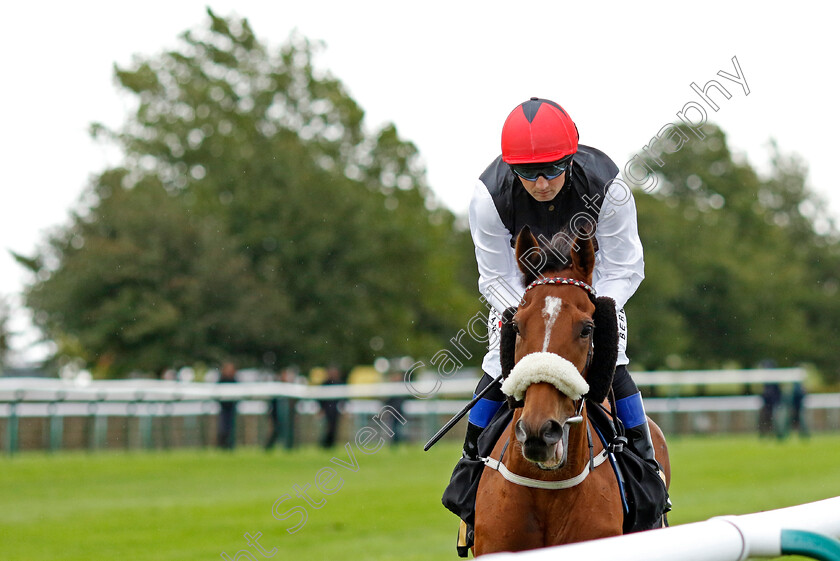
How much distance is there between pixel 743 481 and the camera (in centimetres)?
1519

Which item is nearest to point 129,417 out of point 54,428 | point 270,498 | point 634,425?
point 54,428

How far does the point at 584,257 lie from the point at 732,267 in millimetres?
50283

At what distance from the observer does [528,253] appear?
4.62 m

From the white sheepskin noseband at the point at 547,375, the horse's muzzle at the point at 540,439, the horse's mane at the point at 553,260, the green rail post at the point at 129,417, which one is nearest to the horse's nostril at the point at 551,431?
the horse's muzzle at the point at 540,439

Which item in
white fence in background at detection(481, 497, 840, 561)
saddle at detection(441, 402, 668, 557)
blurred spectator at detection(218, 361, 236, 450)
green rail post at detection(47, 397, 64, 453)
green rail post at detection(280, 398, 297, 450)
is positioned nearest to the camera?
white fence in background at detection(481, 497, 840, 561)

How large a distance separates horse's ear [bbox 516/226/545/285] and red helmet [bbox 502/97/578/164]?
1.69 ft

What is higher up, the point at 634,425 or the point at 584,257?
the point at 584,257

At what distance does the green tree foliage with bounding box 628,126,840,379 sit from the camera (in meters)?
48.2

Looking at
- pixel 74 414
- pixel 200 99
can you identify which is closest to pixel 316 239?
pixel 200 99

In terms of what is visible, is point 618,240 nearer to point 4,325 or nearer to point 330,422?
point 330,422

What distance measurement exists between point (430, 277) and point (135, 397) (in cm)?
2012

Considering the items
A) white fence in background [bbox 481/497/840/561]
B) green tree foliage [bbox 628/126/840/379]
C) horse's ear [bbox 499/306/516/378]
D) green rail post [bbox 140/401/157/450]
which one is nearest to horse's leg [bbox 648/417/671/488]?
horse's ear [bbox 499/306/516/378]

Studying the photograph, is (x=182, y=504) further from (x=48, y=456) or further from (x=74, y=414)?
(x=74, y=414)

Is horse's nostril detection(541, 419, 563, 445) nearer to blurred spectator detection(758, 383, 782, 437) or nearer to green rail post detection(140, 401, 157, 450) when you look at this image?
green rail post detection(140, 401, 157, 450)
